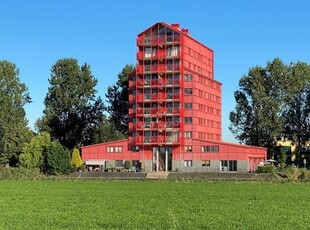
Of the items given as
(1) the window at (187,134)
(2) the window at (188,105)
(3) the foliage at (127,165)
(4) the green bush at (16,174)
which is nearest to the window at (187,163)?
(1) the window at (187,134)

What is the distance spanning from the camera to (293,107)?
11950 centimetres

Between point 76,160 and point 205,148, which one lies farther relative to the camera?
point 205,148

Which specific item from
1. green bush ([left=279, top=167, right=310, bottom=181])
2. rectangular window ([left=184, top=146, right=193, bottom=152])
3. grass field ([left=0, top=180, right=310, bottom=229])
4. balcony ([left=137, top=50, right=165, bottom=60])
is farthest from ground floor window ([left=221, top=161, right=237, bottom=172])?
grass field ([left=0, top=180, right=310, bottom=229])

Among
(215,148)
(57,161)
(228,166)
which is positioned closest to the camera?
(57,161)

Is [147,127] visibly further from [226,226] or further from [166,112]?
[226,226]

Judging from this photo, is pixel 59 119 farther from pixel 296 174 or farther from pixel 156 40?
pixel 296 174

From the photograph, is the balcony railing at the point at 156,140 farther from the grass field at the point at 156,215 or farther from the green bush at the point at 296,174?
the grass field at the point at 156,215

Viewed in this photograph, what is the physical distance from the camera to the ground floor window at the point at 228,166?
10602 cm

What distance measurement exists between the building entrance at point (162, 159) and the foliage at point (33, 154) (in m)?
23.5

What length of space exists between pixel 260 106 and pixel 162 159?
25424 mm

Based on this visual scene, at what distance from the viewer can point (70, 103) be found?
122 m

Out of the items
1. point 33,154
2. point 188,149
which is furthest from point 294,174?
Result: point 33,154

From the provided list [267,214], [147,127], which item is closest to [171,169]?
[147,127]

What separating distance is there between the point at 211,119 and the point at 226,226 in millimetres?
98986
